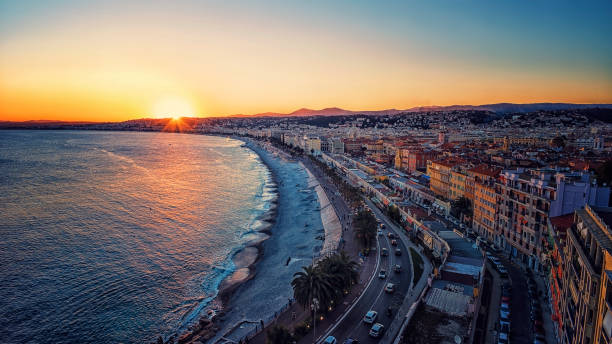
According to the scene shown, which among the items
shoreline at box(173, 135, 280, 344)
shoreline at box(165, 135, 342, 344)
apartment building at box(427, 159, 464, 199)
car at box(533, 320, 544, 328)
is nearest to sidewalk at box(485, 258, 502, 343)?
car at box(533, 320, 544, 328)

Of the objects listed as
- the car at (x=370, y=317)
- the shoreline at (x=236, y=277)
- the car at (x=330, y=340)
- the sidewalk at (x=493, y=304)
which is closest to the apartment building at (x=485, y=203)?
the sidewalk at (x=493, y=304)

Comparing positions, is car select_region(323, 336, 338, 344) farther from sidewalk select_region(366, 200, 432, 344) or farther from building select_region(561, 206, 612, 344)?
building select_region(561, 206, 612, 344)

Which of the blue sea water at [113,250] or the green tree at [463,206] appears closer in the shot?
the blue sea water at [113,250]

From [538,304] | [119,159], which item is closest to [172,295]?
[538,304]

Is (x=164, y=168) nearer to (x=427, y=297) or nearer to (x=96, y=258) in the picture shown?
(x=96, y=258)

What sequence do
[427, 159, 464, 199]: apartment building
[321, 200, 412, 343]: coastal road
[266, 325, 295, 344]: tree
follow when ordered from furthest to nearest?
[427, 159, 464, 199]: apartment building, [321, 200, 412, 343]: coastal road, [266, 325, 295, 344]: tree

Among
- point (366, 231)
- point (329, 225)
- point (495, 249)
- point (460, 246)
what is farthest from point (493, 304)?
point (329, 225)

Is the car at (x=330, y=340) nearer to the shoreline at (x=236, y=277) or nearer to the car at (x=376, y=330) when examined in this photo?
the car at (x=376, y=330)
